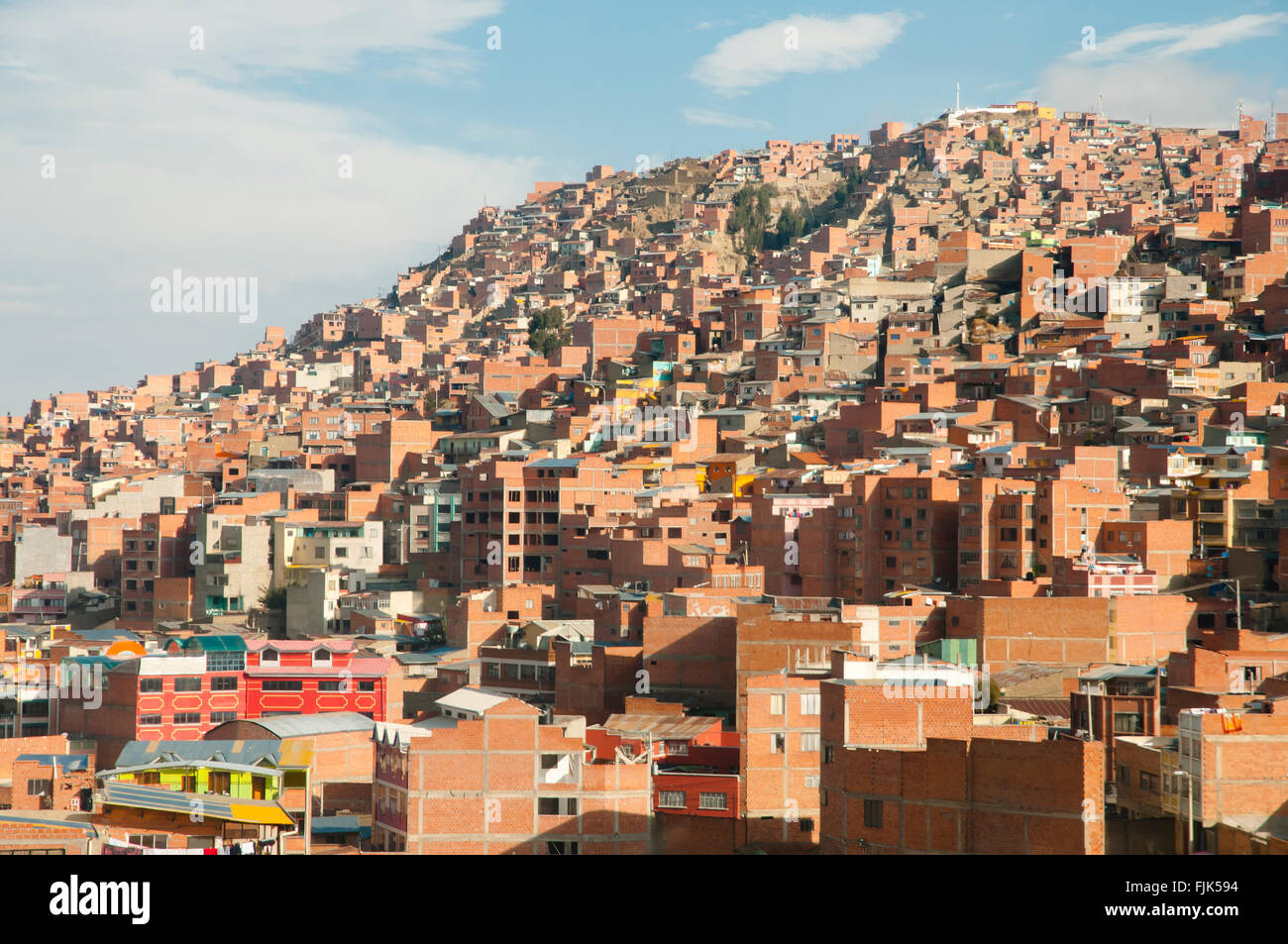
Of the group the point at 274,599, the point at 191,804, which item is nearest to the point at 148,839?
the point at 191,804

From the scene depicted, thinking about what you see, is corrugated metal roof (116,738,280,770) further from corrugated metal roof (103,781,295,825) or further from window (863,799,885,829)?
window (863,799,885,829)

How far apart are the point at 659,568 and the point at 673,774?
13046 mm

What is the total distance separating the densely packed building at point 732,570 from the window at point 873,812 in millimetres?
124

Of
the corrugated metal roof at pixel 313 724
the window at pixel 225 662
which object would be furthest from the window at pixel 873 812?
the window at pixel 225 662

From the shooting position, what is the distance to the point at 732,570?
32.4 meters

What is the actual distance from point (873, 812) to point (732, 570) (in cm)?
1485

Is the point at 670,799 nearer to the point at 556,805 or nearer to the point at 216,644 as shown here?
the point at 556,805

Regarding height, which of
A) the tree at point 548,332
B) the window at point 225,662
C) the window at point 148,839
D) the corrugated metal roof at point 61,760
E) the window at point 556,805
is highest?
the tree at point 548,332

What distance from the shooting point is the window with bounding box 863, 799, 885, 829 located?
1753 cm

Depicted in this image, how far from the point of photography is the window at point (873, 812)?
17531 millimetres

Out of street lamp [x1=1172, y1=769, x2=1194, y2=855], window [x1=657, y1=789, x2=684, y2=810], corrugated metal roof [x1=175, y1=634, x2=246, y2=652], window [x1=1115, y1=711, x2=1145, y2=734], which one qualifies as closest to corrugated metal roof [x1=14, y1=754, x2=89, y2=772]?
corrugated metal roof [x1=175, y1=634, x2=246, y2=652]

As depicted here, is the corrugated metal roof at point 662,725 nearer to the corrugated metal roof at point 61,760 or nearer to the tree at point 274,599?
the corrugated metal roof at point 61,760
